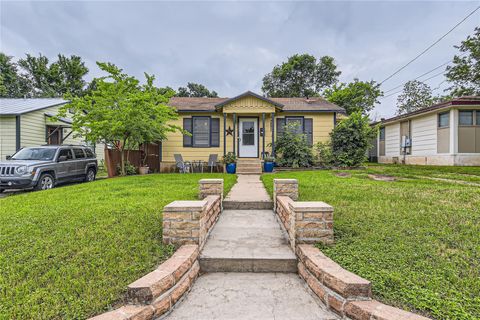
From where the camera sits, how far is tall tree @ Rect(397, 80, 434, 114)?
28719 mm

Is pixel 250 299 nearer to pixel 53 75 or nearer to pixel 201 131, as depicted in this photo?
pixel 201 131

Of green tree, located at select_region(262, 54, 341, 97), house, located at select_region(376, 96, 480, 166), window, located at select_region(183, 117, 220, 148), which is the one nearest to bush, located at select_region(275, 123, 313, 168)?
window, located at select_region(183, 117, 220, 148)

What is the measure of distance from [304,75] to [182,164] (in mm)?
22774

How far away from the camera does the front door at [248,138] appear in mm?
12203

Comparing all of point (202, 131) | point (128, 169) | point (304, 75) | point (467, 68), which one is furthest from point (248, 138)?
point (304, 75)

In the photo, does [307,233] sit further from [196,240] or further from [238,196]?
[238,196]

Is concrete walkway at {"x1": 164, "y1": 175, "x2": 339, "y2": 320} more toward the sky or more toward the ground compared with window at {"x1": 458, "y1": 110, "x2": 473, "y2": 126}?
more toward the ground

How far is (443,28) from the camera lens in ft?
43.9

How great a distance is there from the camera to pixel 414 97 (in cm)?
2975

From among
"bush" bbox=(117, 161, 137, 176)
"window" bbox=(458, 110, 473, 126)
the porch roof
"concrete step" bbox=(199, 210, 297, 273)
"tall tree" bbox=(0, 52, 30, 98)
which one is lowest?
"concrete step" bbox=(199, 210, 297, 273)

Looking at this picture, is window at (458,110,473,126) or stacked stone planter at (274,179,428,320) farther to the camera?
window at (458,110,473,126)

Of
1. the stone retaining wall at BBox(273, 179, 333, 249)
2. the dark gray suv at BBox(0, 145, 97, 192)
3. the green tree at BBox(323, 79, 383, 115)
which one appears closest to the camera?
the stone retaining wall at BBox(273, 179, 333, 249)

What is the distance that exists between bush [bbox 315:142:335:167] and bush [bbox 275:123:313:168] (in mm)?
536

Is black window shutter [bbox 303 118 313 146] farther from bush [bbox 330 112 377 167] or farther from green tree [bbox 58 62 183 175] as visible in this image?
green tree [bbox 58 62 183 175]
